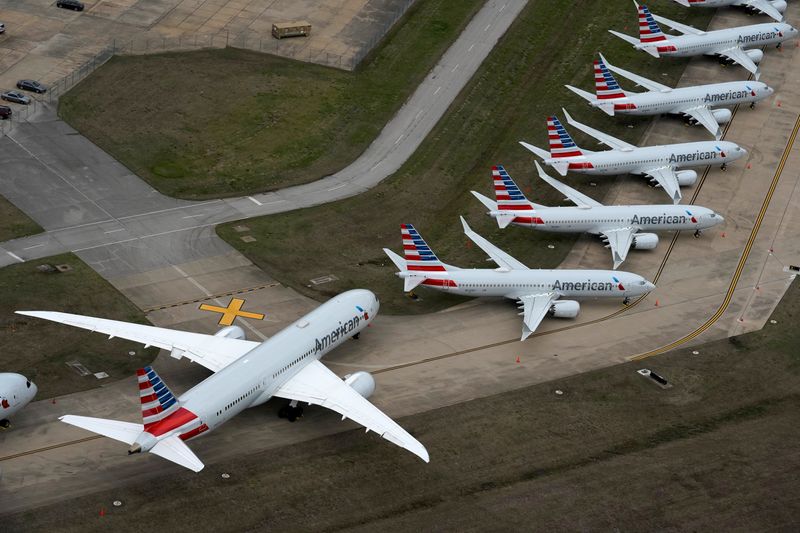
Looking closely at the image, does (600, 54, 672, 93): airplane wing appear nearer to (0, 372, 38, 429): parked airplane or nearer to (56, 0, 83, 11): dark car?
(56, 0, 83, 11): dark car

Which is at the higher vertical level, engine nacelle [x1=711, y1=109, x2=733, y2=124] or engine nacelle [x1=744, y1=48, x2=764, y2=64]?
engine nacelle [x1=744, y1=48, x2=764, y2=64]

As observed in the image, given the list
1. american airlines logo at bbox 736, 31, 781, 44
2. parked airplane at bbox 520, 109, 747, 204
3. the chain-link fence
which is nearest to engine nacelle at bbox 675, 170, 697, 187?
parked airplane at bbox 520, 109, 747, 204

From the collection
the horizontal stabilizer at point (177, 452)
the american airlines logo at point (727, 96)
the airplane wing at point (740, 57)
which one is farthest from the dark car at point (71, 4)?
the horizontal stabilizer at point (177, 452)

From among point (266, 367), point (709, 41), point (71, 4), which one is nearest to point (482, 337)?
point (266, 367)

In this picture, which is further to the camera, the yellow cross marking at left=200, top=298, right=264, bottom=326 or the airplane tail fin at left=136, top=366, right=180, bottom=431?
the yellow cross marking at left=200, top=298, right=264, bottom=326

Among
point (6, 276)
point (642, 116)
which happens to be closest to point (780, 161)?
point (642, 116)

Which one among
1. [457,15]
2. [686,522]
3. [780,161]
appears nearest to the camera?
[686,522]

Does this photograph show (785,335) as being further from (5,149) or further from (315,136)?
(5,149)
